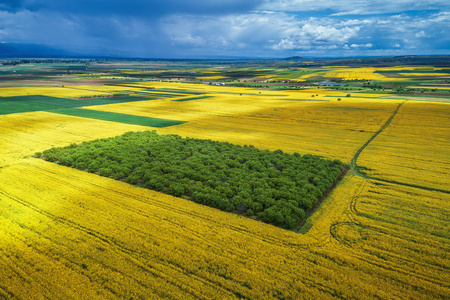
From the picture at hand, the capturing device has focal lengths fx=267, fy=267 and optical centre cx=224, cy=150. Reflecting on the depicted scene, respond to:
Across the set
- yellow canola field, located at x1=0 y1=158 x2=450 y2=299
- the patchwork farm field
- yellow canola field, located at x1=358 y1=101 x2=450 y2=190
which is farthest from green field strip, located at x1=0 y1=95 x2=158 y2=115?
yellow canola field, located at x1=358 y1=101 x2=450 y2=190

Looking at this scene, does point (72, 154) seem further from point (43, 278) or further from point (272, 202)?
point (272, 202)

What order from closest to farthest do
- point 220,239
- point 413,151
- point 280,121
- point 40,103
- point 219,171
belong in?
point 220,239, point 219,171, point 413,151, point 280,121, point 40,103

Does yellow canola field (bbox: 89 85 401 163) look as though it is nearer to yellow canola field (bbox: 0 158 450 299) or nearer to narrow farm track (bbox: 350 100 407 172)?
narrow farm track (bbox: 350 100 407 172)

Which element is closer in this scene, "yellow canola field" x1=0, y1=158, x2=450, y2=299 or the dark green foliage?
"yellow canola field" x1=0, y1=158, x2=450, y2=299

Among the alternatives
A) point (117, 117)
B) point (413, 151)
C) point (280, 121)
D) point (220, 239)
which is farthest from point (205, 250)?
point (117, 117)

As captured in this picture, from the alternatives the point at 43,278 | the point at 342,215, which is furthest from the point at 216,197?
the point at 43,278

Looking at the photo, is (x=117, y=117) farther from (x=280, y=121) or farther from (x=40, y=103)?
(x=280, y=121)

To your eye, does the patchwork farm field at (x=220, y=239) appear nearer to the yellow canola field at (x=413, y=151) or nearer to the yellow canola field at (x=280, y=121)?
the yellow canola field at (x=413, y=151)
